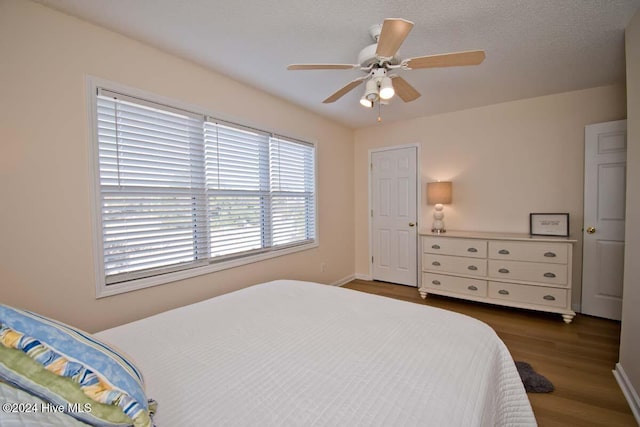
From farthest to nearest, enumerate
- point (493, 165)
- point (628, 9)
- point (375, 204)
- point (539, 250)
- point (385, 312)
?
point (375, 204) < point (493, 165) < point (539, 250) < point (628, 9) < point (385, 312)

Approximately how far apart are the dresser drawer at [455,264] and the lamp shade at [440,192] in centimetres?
72

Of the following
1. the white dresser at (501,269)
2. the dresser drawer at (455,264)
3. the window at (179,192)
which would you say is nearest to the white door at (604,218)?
the white dresser at (501,269)

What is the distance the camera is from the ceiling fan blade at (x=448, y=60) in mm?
1502

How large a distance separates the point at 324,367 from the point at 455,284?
2.80m

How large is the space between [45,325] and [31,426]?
0.88ft

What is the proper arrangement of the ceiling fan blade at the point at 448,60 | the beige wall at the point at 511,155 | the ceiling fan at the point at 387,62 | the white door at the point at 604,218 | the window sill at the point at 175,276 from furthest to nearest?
the beige wall at the point at 511,155 < the white door at the point at 604,218 < the window sill at the point at 175,276 < the ceiling fan blade at the point at 448,60 < the ceiling fan at the point at 387,62

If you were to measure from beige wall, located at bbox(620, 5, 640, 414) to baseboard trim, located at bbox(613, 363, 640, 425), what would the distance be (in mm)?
13

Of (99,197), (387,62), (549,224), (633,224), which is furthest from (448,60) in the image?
(549,224)

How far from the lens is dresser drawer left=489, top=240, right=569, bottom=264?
2.73 m

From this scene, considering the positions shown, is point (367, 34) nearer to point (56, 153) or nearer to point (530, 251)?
point (56, 153)

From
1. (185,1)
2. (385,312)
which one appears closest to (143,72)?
(185,1)

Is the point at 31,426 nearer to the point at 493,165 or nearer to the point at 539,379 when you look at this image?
the point at 539,379

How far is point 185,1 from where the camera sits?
5.10ft

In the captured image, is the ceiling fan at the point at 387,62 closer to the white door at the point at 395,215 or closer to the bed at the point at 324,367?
the bed at the point at 324,367
